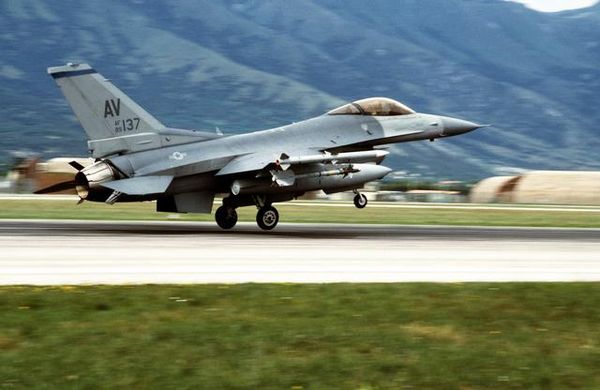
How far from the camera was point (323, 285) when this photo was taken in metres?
14.9

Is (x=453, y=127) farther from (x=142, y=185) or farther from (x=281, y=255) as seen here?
(x=281, y=255)

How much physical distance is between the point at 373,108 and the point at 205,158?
5.88 meters

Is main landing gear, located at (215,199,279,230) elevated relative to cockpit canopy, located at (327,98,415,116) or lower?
lower

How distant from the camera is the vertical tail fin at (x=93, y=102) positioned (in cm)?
2845

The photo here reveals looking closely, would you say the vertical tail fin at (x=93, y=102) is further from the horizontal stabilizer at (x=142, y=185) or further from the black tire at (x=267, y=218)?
the black tire at (x=267, y=218)

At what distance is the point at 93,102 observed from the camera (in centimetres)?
2844

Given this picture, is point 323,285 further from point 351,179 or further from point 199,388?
point 351,179

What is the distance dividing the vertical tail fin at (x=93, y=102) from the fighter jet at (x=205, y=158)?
1.1 inches

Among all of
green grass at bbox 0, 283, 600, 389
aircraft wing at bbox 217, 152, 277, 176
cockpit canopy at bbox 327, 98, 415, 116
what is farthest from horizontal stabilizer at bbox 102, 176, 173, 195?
green grass at bbox 0, 283, 600, 389

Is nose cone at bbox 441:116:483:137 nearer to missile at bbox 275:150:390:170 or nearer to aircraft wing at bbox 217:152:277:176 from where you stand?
missile at bbox 275:150:390:170

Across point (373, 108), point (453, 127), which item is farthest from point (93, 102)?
point (453, 127)

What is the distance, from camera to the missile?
1122 inches

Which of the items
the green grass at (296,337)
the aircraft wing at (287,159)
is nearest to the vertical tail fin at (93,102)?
the aircraft wing at (287,159)

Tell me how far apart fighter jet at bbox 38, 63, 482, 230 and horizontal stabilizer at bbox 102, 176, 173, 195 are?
0.09 feet
